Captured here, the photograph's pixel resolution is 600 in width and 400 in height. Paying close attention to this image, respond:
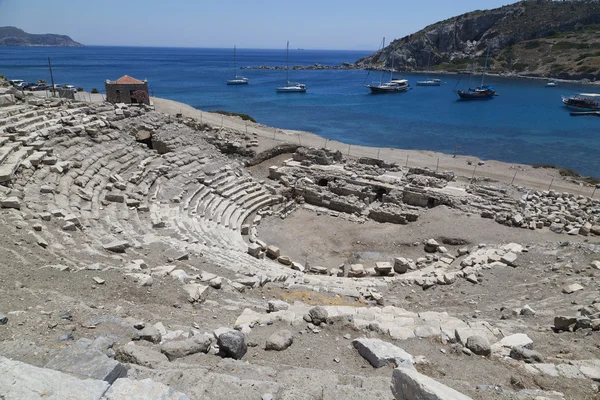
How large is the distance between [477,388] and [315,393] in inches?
91.2

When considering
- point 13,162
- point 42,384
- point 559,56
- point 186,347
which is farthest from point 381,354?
point 559,56

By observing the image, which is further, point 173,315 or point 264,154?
point 264,154

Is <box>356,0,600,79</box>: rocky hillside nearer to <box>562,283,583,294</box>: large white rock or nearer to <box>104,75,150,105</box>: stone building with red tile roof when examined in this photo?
<box>104,75,150,105</box>: stone building with red tile roof

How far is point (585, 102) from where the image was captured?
66062 mm

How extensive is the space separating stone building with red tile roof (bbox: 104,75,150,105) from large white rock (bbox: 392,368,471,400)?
120 ft

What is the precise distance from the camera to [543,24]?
12362 cm

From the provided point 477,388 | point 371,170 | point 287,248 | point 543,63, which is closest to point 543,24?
point 543,63

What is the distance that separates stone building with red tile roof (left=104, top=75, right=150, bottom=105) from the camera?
3438 centimetres

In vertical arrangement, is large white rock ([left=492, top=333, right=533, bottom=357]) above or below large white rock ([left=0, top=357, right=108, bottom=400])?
below

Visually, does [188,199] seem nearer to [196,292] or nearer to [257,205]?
[257,205]

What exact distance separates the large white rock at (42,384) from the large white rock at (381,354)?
3.93 meters

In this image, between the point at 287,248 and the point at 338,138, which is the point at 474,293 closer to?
the point at 287,248

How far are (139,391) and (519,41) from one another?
151617mm

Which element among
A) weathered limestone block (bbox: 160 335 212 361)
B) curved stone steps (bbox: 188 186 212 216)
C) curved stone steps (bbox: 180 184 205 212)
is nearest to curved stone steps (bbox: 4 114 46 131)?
curved stone steps (bbox: 180 184 205 212)
